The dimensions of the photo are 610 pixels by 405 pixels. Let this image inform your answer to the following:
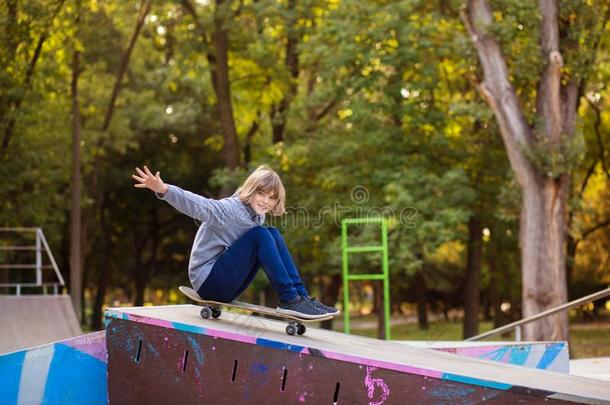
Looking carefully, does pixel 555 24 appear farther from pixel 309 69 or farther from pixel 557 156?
pixel 309 69

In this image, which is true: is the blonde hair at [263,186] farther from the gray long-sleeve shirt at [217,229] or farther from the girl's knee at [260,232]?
the girl's knee at [260,232]

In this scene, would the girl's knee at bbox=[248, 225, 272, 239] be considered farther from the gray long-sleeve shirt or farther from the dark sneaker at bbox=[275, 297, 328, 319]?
the dark sneaker at bbox=[275, 297, 328, 319]

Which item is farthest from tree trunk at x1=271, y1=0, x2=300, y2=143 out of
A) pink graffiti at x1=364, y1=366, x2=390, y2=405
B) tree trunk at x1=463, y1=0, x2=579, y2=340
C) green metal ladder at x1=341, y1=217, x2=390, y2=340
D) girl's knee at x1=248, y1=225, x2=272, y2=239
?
pink graffiti at x1=364, y1=366, x2=390, y2=405

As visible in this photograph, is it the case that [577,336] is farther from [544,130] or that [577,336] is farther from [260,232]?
[260,232]

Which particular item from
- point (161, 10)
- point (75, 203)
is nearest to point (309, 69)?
point (161, 10)

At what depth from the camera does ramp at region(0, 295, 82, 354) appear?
13.8 m

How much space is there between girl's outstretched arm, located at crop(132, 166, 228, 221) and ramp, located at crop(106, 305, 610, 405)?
772mm

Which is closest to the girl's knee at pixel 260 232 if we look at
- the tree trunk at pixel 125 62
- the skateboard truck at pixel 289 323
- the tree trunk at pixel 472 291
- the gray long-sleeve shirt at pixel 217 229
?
the gray long-sleeve shirt at pixel 217 229

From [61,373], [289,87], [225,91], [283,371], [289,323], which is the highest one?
[289,87]

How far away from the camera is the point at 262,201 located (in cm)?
639

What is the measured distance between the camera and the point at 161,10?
81.3 feet

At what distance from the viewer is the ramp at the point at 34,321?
45.2 feet

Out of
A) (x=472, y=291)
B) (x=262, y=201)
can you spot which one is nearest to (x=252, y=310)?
(x=262, y=201)

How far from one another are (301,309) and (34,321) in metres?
10.00
